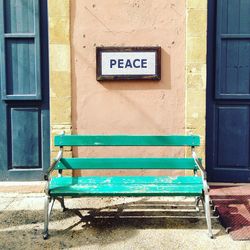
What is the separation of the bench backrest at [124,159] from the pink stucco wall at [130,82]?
64 centimetres

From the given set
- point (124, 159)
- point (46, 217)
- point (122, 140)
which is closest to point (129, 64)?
point (122, 140)

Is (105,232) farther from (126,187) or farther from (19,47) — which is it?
(19,47)

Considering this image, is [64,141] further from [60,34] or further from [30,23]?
[30,23]

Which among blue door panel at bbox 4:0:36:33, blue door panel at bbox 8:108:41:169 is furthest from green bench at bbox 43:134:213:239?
blue door panel at bbox 4:0:36:33

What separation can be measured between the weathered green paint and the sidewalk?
0.74m

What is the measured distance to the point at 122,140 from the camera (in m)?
3.98

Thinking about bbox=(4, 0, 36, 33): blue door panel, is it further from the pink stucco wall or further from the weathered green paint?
the weathered green paint

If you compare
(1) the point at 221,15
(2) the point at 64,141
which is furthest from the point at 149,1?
(2) the point at 64,141

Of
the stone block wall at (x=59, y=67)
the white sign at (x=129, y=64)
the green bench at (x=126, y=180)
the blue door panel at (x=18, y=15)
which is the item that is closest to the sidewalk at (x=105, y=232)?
the green bench at (x=126, y=180)

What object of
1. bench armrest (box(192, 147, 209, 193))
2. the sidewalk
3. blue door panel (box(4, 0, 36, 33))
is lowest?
the sidewalk

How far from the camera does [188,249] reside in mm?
3164

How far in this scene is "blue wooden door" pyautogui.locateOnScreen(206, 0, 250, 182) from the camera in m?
4.70

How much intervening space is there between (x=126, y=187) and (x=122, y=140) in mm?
634

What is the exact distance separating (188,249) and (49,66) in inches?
106
